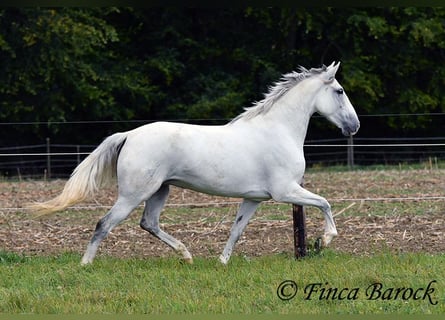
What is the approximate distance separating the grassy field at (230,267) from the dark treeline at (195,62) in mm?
12064

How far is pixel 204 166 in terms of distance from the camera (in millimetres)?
8273

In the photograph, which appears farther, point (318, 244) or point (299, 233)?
point (299, 233)

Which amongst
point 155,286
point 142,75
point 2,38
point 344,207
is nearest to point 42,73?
point 2,38

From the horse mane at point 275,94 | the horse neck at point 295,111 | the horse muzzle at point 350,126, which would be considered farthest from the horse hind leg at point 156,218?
the horse muzzle at point 350,126

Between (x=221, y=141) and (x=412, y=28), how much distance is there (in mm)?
18585

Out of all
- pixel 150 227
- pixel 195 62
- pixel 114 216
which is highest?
pixel 114 216

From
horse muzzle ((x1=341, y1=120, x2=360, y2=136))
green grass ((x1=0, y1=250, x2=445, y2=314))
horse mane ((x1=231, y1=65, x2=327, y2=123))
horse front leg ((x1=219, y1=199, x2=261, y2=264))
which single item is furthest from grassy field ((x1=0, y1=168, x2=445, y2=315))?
horse mane ((x1=231, y1=65, x2=327, y2=123))

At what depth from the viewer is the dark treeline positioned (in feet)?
78.2

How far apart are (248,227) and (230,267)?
2707 mm

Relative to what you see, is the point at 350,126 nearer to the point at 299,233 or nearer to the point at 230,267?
the point at 299,233

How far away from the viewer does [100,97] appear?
81.2 ft

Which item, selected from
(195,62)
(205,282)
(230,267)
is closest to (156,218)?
(230,267)

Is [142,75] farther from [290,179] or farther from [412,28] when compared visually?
[290,179]

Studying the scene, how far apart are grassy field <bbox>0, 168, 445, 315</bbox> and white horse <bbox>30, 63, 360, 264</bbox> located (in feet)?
1.69
